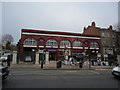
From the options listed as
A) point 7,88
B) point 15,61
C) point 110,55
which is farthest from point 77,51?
point 7,88

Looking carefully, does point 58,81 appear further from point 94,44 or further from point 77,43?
point 94,44

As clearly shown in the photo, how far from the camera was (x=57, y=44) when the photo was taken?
34.9 meters

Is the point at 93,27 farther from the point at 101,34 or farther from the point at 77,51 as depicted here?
the point at 77,51

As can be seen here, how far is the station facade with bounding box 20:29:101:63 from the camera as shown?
32375mm

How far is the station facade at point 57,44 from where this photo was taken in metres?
32.4

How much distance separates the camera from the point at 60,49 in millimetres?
34812

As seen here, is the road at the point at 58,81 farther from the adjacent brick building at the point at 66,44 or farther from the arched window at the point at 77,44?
the arched window at the point at 77,44

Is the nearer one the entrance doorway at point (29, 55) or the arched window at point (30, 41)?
the entrance doorway at point (29, 55)

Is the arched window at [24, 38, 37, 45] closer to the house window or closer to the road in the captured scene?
the house window

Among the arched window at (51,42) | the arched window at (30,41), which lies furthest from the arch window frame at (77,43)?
the arched window at (30,41)

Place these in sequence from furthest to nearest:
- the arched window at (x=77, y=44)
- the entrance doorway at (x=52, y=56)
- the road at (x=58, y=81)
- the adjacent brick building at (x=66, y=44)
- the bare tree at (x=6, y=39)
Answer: the bare tree at (x=6, y=39)
the arched window at (x=77, y=44)
the entrance doorway at (x=52, y=56)
the adjacent brick building at (x=66, y=44)
the road at (x=58, y=81)

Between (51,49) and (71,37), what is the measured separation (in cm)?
772

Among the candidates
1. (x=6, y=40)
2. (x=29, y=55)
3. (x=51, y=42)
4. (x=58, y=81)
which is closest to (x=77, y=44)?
(x=51, y=42)

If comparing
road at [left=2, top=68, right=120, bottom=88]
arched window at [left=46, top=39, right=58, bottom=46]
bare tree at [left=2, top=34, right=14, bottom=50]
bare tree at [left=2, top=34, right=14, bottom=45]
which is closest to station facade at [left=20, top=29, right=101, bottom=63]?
arched window at [left=46, top=39, right=58, bottom=46]
